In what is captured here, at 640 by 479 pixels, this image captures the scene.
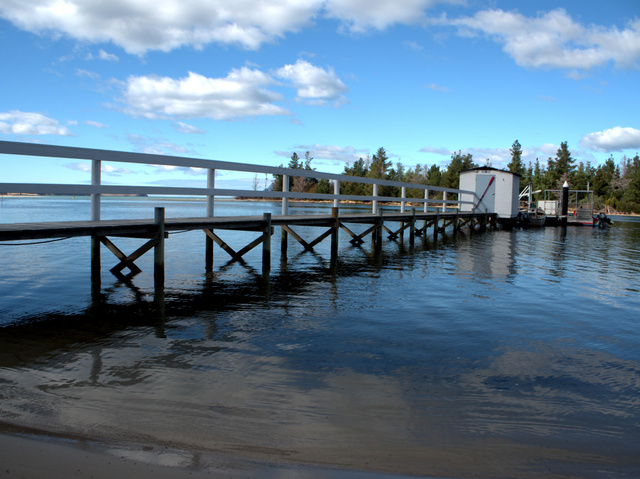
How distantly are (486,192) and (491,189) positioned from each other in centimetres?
40

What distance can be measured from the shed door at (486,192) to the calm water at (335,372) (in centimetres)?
2134

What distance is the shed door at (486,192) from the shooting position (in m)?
30.6

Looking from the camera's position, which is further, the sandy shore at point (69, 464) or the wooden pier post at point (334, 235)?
the wooden pier post at point (334, 235)

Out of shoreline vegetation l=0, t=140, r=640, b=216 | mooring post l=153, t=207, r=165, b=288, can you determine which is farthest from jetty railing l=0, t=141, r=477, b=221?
shoreline vegetation l=0, t=140, r=640, b=216

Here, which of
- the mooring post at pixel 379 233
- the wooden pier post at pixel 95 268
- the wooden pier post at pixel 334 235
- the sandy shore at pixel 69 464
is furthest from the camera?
the mooring post at pixel 379 233

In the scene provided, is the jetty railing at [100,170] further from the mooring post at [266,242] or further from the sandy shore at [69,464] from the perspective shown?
the sandy shore at [69,464]

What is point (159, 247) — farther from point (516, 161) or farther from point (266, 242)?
point (516, 161)

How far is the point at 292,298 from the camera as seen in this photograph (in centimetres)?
853

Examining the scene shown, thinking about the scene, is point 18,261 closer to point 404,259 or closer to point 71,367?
point 71,367

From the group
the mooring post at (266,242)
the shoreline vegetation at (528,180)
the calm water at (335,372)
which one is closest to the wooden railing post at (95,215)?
the calm water at (335,372)

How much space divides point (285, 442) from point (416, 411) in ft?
3.99

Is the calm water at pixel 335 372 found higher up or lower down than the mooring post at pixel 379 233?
lower down

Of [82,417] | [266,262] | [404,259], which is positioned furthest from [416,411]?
[404,259]

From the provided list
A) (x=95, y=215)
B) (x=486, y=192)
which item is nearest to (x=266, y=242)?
(x=95, y=215)
